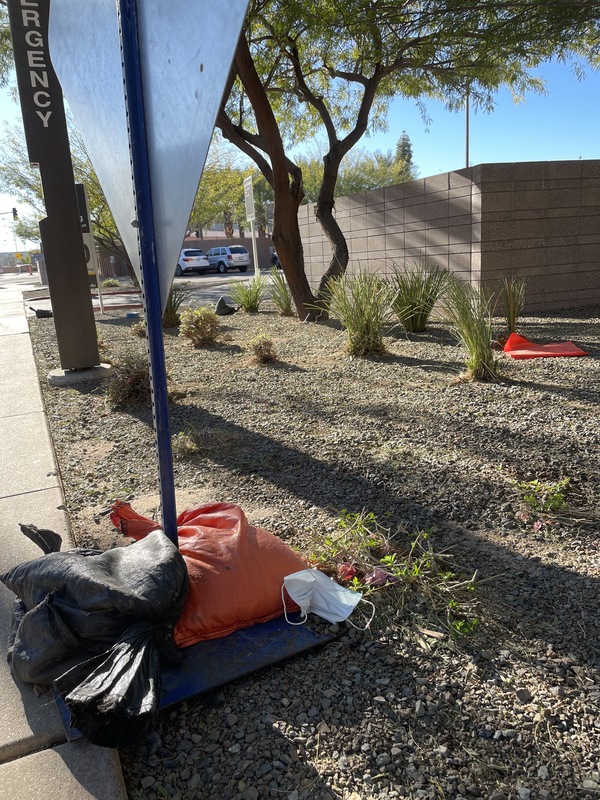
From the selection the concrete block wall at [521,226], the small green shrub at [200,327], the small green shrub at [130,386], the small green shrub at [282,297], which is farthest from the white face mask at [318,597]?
the small green shrub at [282,297]

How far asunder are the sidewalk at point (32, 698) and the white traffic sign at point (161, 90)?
1.32 m

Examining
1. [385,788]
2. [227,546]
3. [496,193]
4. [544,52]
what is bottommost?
[385,788]

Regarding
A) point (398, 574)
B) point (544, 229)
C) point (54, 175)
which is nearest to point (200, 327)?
point (54, 175)

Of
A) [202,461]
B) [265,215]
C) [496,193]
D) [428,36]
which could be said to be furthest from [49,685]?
[265,215]

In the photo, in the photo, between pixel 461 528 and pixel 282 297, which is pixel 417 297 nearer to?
pixel 282 297

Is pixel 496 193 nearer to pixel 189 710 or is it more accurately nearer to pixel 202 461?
pixel 202 461

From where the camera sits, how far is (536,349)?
6.62 metres

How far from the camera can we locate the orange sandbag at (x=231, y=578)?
6.73ft

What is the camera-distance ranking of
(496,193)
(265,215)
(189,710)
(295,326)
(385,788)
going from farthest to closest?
(265,215)
(295,326)
(496,193)
(189,710)
(385,788)

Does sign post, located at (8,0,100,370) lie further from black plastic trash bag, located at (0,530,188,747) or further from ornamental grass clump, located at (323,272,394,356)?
black plastic trash bag, located at (0,530,188,747)

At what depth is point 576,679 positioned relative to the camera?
1867 mm

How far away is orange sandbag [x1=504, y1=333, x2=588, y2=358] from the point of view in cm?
637

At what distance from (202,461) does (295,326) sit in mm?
6395

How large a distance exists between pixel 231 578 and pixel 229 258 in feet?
116
